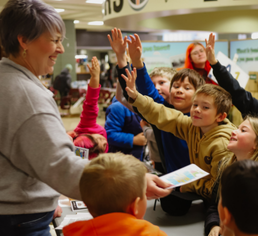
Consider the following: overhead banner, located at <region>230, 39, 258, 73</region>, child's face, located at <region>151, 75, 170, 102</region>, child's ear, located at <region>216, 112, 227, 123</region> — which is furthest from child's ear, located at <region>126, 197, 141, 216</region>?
overhead banner, located at <region>230, 39, 258, 73</region>

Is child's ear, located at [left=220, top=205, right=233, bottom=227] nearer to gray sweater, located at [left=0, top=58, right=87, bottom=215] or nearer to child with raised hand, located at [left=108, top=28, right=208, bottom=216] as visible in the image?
gray sweater, located at [left=0, top=58, right=87, bottom=215]

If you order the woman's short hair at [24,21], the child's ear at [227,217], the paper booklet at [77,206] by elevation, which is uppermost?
the woman's short hair at [24,21]

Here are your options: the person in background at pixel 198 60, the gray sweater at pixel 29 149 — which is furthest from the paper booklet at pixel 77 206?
the person in background at pixel 198 60

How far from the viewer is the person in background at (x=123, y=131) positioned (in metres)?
3.27

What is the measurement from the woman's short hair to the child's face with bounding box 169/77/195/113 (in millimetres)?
1392

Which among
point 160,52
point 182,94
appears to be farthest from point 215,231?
point 160,52

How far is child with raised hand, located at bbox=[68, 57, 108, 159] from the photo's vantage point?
2533 mm

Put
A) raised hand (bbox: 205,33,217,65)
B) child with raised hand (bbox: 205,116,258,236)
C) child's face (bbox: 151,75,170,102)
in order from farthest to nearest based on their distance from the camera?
child's face (bbox: 151,75,170,102)
raised hand (bbox: 205,33,217,65)
child with raised hand (bbox: 205,116,258,236)

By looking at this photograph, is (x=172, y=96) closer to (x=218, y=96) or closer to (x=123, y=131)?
(x=218, y=96)

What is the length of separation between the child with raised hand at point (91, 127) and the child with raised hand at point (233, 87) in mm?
943

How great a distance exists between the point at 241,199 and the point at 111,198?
47 centimetres

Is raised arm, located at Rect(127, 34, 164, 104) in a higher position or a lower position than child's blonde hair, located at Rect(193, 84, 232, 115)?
higher

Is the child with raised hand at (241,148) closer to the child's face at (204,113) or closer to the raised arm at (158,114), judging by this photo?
the child's face at (204,113)

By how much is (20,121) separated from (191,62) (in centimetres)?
302
